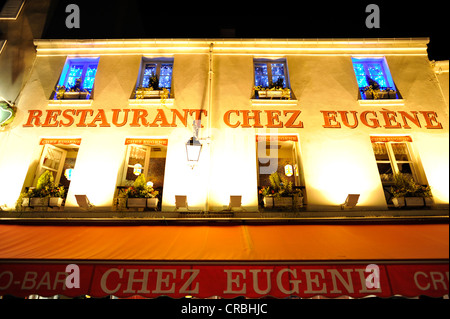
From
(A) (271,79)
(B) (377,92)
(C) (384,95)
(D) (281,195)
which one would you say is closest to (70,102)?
(A) (271,79)

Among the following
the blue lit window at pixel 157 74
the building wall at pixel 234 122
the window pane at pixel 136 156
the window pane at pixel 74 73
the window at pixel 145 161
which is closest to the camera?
the building wall at pixel 234 122

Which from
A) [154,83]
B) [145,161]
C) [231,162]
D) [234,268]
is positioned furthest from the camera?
[154,83]

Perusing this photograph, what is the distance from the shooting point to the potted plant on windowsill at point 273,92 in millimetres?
7582

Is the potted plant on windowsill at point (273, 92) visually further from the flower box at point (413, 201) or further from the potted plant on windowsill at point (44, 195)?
the potted plant on windowsill at point (44, 195)

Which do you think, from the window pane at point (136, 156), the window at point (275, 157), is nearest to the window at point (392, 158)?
the window at point (275, 157)

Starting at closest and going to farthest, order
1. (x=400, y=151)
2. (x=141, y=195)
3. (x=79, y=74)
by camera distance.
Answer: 1. (x=141, y=195)
2. (x=400, y=151)
3. (x=79, y=74)

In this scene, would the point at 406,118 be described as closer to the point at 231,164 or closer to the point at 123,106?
the point at 231,164

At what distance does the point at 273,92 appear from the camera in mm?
7605

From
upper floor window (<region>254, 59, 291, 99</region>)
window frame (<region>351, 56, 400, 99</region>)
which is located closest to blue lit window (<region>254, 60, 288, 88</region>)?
upper floor window (<region>254, 59, 291, 99</region>)

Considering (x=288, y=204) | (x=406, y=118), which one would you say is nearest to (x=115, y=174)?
(x=288, y=204)

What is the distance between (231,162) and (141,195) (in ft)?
8.00

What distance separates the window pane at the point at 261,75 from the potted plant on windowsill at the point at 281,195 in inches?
130

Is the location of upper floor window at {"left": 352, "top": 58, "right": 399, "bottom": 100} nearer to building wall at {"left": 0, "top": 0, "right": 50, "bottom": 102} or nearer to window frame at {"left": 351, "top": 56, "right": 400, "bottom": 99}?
window frame at {"left": 351, "top": 56, "right": 400, "bottom": 99}
